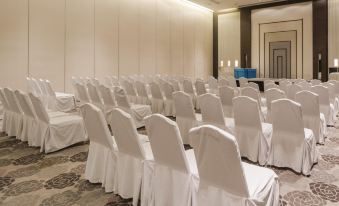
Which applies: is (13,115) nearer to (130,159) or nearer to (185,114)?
(185,114)

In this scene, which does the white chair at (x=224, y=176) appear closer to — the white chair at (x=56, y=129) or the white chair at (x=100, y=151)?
the white chair at (x=100, y=151)

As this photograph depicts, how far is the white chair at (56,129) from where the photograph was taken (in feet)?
14.6

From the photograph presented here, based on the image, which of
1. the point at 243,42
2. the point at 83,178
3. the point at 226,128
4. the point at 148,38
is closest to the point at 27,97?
the point at 83,178

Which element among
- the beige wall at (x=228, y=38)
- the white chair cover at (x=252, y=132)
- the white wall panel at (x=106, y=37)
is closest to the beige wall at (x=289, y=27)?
the beige wall at (x=228, y=38)

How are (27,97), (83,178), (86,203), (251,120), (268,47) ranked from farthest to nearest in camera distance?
1. (268,47)
2. (27,97)
3. (251,120)
4. (83,178)
5. (86,203)

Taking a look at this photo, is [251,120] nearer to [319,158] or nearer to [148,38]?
[319,158]

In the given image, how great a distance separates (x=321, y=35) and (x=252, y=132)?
11.7m

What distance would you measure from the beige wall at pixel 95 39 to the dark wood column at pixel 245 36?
2286 mm

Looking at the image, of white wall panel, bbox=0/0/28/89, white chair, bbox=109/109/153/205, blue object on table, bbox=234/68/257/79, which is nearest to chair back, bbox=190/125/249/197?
white chair, bbox=109/109/153/205

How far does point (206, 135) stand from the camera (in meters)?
1.95

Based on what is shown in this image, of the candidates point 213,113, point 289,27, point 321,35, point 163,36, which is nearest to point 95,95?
point 213,113

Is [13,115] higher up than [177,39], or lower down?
lower down

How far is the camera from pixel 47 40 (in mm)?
9008

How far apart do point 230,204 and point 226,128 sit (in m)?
2.17
